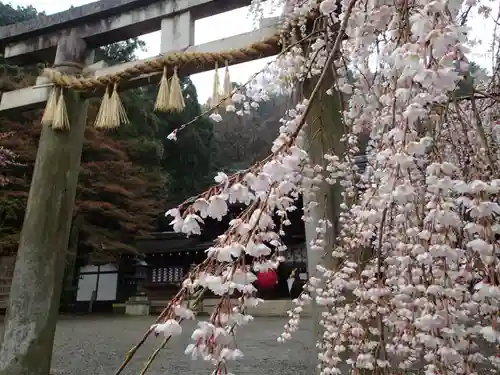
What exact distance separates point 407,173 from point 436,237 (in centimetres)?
25

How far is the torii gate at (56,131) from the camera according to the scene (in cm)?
273

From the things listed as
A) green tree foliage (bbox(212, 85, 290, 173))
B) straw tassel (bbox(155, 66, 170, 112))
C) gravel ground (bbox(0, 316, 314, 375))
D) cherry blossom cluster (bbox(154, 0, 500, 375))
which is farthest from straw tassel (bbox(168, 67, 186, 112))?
green tree foliage (bbox(212, 85, 290, 173))

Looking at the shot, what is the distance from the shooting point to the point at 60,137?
3006mm

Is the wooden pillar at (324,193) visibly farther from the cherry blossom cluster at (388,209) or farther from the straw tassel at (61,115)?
the straw tassel at (61,115)

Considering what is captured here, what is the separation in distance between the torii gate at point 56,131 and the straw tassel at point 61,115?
2.6 inches

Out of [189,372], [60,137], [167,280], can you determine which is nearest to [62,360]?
[189,372]

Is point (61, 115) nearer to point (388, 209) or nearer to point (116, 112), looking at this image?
point (116, 112)

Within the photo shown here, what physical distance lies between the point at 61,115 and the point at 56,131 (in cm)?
17

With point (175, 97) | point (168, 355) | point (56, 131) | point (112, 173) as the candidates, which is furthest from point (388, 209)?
point (112, 173)

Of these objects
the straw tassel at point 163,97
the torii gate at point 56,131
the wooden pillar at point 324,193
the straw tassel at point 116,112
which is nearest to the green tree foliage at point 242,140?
the torii gate at point 56,131

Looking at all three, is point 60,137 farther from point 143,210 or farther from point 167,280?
point 167,280

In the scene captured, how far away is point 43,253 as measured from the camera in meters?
2.85

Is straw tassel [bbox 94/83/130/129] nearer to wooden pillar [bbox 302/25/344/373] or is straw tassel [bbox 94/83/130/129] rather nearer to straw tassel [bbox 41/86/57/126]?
straw tassel [bbox 41/86/57/126]

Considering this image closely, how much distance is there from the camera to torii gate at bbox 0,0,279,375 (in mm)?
2734
